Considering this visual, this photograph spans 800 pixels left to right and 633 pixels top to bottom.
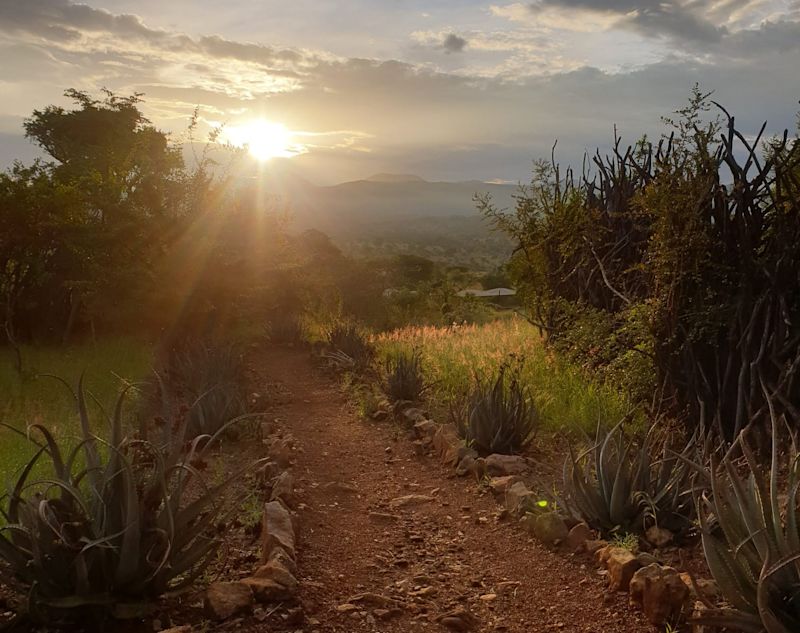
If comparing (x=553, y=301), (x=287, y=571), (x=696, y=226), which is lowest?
(x=287, y=571)

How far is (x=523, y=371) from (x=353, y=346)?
12.5ft

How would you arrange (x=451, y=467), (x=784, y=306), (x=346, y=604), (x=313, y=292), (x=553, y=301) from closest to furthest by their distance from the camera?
(x=346, y=604) → (x=784, y=306) → (x=451, y=467) → (x=553, y=301) → (x=313, y=292)

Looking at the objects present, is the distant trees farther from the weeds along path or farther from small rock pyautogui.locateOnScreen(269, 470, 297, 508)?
small rock pyautogui.locateOnScreen(269, 470, 297, 508)

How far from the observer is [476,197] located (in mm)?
9812

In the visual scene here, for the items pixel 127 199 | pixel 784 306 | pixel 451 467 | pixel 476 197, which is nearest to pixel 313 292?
pixel 127 199

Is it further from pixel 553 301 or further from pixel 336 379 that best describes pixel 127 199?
pixel 553 301

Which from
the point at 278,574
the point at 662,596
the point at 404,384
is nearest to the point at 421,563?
the point at 278,574

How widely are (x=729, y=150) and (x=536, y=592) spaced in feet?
13.0

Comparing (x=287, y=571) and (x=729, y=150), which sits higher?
(x=729, y=150)

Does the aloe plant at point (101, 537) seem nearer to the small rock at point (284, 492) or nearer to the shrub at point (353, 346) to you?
the small rock at point (284, 492)

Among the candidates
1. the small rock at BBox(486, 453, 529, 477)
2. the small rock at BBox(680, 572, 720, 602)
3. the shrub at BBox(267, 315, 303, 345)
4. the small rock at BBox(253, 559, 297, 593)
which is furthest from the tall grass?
the shrub at BBox(267, 315, 303, 345)

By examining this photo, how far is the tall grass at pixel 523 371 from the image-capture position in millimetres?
6691

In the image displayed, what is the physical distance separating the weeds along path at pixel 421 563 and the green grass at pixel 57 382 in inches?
71.2

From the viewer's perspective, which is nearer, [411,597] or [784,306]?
[411,597]
